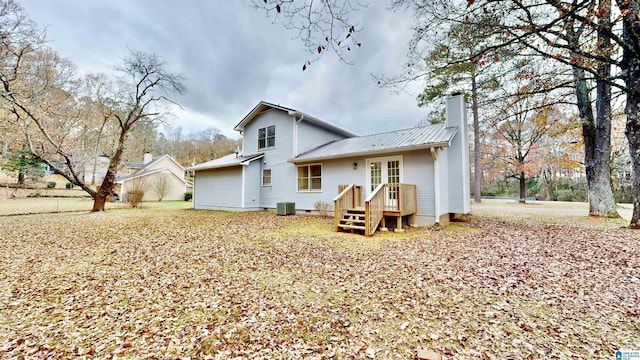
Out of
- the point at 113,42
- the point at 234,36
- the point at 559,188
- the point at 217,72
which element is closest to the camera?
the point at 234,36

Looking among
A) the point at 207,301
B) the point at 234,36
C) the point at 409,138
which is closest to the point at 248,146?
the point at 234,36

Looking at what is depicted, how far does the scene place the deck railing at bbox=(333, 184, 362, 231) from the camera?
8.26m

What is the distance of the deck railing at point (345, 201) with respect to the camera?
8.26m

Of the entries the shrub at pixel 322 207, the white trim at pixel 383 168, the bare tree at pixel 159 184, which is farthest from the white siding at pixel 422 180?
the bare tree at pixel 159 184

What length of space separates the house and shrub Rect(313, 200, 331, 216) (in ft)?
0.35

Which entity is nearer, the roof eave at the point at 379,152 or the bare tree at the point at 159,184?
the roof eave at the point at 379,152

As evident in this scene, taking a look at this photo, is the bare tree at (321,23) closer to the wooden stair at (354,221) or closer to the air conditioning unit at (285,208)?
the wooden stair at (354,221)

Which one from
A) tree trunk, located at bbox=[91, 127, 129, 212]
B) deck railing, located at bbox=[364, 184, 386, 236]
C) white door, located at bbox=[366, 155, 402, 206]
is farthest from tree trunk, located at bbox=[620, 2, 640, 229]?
tree trunk, located at bbox=[91, 127, 129, 212]

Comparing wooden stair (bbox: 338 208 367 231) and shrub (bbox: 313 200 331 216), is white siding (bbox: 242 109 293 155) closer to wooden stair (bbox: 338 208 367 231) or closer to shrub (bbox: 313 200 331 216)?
shrub (bbox: 313 200 331 216)

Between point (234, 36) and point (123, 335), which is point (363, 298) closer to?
point (123, 335)

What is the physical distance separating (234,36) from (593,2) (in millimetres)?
10120

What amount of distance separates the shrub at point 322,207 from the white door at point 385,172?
228 centimetres

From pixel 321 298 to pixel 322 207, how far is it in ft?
26.7

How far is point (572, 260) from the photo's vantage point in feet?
16.5
